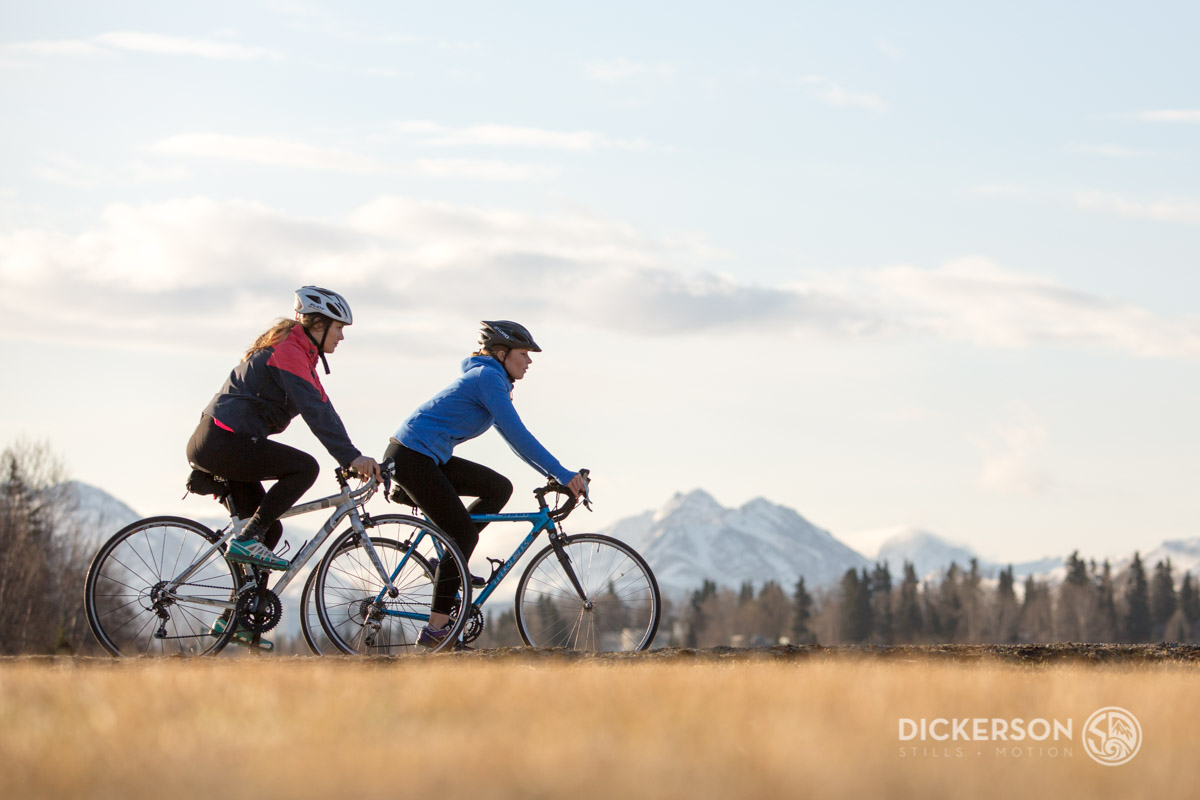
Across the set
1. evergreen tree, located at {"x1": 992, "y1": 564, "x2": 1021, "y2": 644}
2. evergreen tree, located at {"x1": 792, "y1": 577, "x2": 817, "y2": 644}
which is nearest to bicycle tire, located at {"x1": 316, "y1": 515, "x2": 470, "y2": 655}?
evergreen tree, located at {"x1": 992, "y1": 564, "x2": 1021, "y2": 644}

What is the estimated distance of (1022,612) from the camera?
184 metres

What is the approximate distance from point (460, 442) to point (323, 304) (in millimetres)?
1465

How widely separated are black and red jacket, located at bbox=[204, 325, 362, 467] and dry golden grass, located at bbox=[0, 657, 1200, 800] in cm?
253

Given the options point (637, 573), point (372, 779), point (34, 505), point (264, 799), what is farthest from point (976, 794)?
point (34, 505)

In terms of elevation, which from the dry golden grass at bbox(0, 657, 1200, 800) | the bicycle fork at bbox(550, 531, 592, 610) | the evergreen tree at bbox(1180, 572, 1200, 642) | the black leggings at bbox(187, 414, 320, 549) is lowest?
the dry golden grass at bbox(0, 657, 1200, 800)

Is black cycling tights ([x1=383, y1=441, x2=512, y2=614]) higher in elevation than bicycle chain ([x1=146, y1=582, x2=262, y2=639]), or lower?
higher

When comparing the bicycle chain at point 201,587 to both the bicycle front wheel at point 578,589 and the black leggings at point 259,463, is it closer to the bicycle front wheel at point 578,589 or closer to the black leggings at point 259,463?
the black leggings at point 259,463

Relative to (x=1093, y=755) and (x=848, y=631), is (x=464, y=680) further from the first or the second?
(x=848, y=631)

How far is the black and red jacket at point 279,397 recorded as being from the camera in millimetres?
9836

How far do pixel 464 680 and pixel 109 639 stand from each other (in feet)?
14.6

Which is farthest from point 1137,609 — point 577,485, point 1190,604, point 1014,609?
point 577,485

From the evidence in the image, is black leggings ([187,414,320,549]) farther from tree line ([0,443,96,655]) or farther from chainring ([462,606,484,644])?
tree line ([0,443,96,655])

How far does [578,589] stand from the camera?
10.7 metres

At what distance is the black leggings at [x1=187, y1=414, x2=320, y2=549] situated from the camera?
9.80 metres
